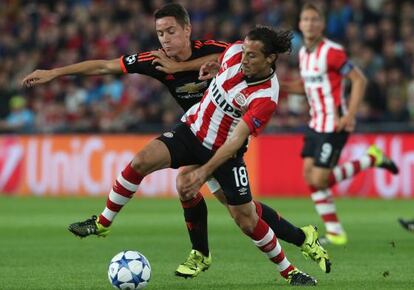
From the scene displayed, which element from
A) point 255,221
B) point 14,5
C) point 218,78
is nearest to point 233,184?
point 255,221

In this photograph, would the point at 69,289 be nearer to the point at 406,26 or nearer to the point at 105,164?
the point at 105,164

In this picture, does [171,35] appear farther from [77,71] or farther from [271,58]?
[271,58]

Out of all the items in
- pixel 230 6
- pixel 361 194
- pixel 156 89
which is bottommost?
pixel 361 194

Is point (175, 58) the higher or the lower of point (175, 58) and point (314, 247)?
the higher

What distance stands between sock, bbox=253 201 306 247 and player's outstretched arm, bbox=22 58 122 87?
1.57 meters

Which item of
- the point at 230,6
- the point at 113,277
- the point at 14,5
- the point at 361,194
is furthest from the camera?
the point at 14,5

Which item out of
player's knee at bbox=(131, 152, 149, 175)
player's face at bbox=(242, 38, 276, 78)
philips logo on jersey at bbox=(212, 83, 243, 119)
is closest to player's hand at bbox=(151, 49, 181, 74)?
philips logo on jersey at bbox=(212, 83, 243, 119)

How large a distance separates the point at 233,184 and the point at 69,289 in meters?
1.39

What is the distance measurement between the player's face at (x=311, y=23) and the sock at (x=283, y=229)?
11.7 feet

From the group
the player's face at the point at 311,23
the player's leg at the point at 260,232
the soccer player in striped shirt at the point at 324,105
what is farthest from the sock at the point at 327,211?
the player's leg at the point at 260,232

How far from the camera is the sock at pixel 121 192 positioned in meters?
8.00

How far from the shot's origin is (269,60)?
24.7 ft

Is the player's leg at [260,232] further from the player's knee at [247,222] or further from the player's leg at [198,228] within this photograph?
the player's leg at [198,228]

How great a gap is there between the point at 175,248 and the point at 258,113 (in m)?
3.49
